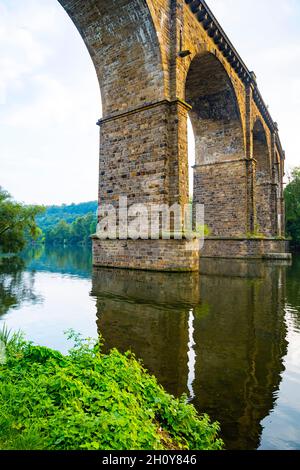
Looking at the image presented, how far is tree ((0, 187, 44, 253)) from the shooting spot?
22203 millimetres

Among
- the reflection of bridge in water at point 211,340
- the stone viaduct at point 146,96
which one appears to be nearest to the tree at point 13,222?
the stone viaduct at point 146,96

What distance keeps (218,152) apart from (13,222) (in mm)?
15375

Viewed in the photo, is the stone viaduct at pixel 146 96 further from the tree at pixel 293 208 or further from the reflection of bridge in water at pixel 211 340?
the tree at pixel 293 208

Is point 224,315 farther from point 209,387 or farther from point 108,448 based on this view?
point 108,448

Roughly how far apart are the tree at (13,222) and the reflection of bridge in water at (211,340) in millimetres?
17475

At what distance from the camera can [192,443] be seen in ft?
5.76

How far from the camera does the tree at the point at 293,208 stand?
111 feet

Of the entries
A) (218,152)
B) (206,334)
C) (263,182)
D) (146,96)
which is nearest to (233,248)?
(218,152)

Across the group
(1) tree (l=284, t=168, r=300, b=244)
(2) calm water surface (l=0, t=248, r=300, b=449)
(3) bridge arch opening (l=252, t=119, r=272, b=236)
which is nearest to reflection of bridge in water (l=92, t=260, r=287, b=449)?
(2) calm water surface (l=0, t=248, r=300, b=449)

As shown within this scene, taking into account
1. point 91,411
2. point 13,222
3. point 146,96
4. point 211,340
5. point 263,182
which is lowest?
point 211,340

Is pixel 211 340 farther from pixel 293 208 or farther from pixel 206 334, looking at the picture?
pixel 293 208

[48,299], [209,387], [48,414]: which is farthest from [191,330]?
[48,299]

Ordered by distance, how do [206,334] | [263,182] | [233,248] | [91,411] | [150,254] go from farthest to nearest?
[263,182], [233,248], [150,254], [206,334], [91,411]

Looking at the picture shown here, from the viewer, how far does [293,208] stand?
1383 inches
